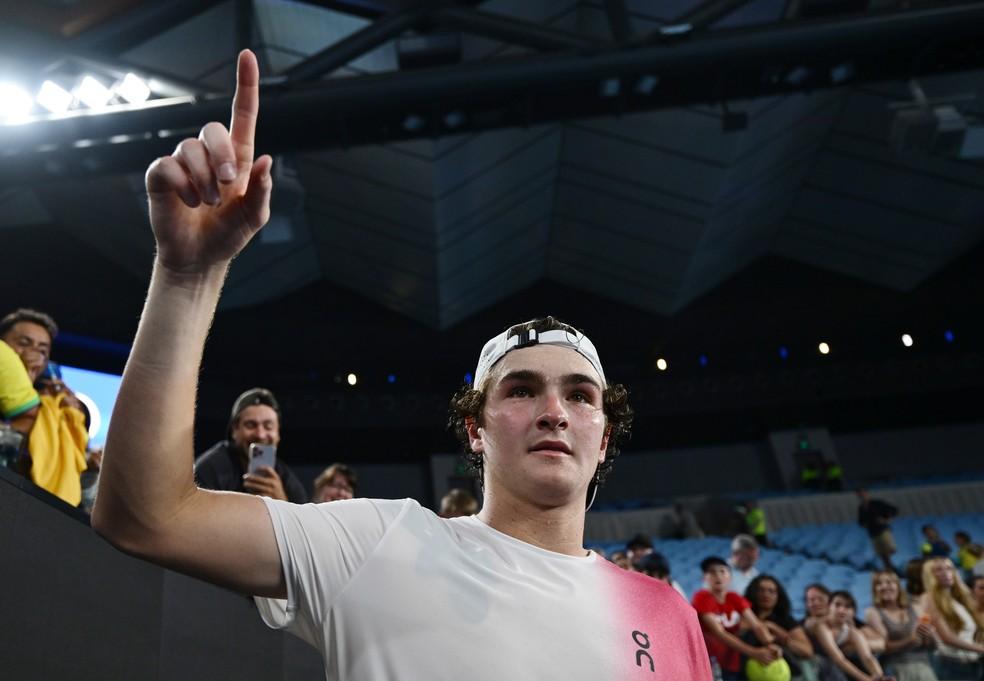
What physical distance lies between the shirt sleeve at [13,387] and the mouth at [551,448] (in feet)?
6.20

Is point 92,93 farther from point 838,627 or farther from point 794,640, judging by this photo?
point 838,627

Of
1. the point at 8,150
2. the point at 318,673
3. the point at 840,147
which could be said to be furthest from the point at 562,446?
the point at 840,147

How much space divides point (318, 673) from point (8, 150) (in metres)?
4.96

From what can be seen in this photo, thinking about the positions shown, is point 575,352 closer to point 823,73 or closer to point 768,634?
point 768,634

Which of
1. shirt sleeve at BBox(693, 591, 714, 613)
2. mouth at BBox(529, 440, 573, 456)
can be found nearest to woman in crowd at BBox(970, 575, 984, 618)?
shirt sleeve at BBox(693, 591, 714, 613)

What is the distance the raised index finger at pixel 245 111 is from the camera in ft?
2.83

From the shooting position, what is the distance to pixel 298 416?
581 inches

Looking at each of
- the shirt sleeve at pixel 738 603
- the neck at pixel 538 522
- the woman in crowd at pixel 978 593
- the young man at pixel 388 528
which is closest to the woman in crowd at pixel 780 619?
the shirt sleeve at pixel 738 603

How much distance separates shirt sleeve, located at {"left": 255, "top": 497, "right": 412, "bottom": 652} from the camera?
3.00 ft

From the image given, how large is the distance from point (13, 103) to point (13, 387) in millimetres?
4194

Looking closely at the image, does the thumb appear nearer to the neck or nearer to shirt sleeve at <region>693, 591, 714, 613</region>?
the neck

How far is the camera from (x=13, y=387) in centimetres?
229

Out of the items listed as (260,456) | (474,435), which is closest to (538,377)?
(474,435)

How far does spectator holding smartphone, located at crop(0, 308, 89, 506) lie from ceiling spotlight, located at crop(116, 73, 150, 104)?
357 cm
